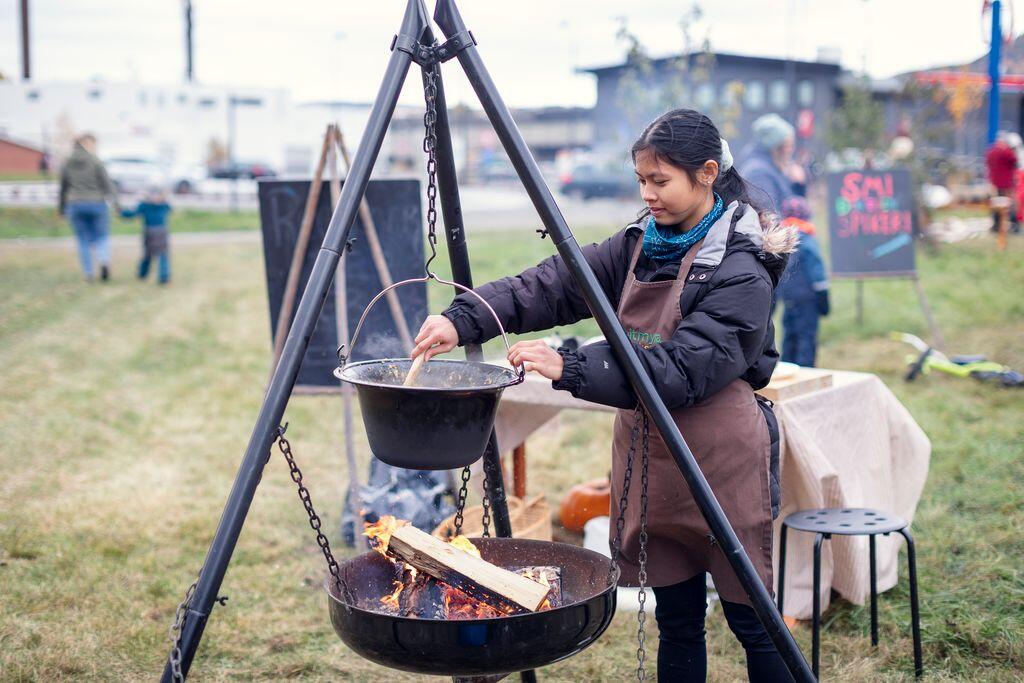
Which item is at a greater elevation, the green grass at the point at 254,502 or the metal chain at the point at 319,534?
the metal chain at the point at 319,534

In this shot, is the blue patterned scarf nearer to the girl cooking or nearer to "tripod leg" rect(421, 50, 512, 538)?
the girl cooking

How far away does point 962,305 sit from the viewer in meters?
10.5

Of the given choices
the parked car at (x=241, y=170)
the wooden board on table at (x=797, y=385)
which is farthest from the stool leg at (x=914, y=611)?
the parked car at (x=241, y=170)

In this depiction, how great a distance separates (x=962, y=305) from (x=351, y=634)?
9956 mm

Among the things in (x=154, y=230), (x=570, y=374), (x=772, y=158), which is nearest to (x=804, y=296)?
(x=772, y=158)

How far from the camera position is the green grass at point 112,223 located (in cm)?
1878

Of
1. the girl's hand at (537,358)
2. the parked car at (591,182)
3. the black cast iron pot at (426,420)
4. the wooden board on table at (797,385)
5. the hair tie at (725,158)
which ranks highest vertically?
the parked car at (591,182)

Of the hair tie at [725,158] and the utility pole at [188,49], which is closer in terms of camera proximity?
the hair tie at [725,158]

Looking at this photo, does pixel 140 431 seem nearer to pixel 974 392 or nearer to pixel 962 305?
pixel 974 392

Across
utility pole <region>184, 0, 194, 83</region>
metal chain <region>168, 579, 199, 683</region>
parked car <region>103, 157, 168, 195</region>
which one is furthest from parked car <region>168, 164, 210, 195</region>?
metal chain <region>168, 579, 199, 683</region>

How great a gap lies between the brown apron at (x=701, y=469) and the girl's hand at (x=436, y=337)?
1.57 ft

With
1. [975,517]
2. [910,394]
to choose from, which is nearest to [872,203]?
[910,394]

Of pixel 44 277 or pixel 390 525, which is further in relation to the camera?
pixel 44 277

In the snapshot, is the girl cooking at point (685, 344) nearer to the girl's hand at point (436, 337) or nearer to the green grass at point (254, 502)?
the girl's hand at point (436, 337)
